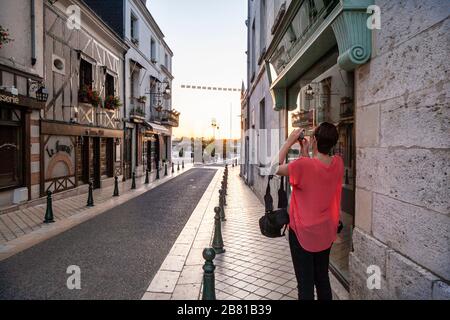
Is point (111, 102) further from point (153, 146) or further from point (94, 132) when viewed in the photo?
point (153, 146)

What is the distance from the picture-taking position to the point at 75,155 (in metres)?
12.6

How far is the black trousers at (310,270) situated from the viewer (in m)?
2.66

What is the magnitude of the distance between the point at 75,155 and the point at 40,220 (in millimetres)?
5026

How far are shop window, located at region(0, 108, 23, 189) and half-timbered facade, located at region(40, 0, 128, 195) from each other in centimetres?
88

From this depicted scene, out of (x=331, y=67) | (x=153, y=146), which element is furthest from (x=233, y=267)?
(x=153, y=146)

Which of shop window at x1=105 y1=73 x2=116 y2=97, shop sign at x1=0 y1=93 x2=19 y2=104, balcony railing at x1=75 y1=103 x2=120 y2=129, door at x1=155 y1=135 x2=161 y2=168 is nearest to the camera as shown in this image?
shop sign at x1=0 y1=93 x2=19 y2=104

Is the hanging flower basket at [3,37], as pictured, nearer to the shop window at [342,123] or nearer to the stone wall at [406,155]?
the shop window at [342,123]

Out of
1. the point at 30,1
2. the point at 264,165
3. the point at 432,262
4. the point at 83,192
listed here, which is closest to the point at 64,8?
the point at 30,1

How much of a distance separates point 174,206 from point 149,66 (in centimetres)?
1629

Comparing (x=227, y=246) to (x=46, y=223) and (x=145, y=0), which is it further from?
(x=145, y=0)

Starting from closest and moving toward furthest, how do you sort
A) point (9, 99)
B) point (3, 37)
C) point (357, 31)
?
point (357, 31), point (3, 37), point (9, 99)

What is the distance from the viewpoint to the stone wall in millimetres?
2164

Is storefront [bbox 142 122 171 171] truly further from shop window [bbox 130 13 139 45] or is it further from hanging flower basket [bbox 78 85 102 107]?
hanging flower basket [bbox 78 85 102 107]

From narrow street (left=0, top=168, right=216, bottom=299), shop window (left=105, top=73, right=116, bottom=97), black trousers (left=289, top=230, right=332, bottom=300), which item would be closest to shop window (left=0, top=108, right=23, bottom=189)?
narrow street (left=0, top=168, right=216, bottom=299)
